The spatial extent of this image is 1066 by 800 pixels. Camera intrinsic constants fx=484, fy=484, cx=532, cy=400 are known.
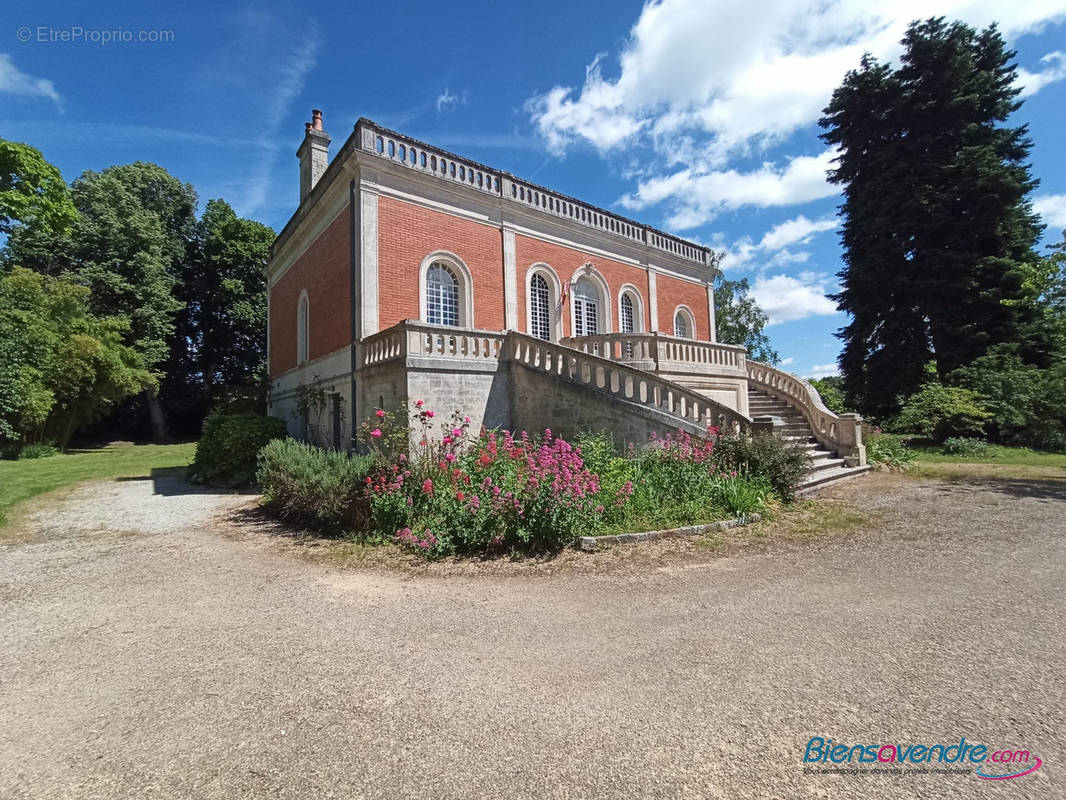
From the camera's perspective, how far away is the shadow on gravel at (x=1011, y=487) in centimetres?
812

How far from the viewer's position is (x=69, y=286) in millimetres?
20609

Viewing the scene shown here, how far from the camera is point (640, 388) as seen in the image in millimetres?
8789

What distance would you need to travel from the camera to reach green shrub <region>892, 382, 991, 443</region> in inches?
591

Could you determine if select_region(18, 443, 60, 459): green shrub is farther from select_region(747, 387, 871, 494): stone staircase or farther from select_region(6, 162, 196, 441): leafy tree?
select_region(747, 387, 871, 494): stone staircase

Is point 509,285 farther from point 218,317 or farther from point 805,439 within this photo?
point 218,317

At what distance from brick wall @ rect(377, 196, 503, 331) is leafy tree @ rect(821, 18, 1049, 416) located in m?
17.9

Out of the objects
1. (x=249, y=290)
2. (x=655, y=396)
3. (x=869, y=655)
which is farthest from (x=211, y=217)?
(x=869, y=655)

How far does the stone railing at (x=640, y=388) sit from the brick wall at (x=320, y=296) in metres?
5.67

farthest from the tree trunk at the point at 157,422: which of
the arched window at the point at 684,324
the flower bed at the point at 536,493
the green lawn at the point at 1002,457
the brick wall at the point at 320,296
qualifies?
the green lawn at the point at 1002,457

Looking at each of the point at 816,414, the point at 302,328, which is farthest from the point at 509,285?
the point at 816,414

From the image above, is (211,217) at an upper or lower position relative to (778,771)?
upper

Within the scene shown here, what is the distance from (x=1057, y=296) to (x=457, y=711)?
76.3 ft

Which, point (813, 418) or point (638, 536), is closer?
point (638, 536)

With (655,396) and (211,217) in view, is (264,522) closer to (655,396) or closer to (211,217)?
(655,396)
